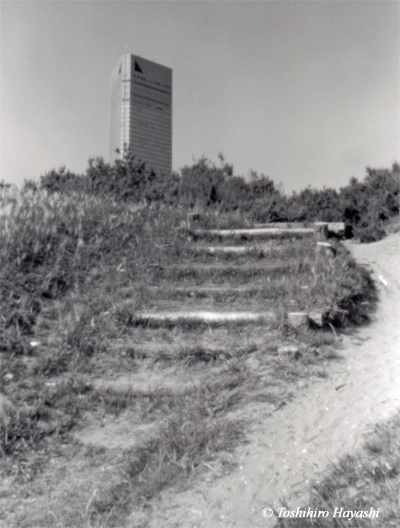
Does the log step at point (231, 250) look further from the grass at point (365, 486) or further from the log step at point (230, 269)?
the grass at point (365, 486)

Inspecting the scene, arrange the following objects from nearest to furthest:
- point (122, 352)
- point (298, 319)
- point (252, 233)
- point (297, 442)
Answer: point (297, 442) < point (122, 352) < point (298, 319) < point (252, 233)

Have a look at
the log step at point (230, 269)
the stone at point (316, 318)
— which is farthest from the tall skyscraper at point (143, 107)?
the stone at point (316, 318)

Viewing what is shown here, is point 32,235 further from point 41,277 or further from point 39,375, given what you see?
point 39,375

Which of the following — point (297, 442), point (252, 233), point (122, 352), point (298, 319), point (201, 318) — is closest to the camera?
point (297, 442)

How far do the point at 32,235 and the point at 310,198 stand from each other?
8270 millimetres

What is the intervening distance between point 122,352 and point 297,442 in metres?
1.72

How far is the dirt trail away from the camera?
251 cm

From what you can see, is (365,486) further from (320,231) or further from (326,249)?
(320,231)

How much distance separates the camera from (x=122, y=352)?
4.05m

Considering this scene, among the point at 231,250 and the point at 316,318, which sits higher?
the point at 231,250

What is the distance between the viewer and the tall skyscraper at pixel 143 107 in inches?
821

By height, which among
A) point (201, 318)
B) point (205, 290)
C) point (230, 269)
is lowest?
point (201, 318)

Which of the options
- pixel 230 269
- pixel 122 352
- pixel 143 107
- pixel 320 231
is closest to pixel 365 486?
pixel 122 352

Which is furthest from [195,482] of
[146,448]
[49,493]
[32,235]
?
[32,235]
